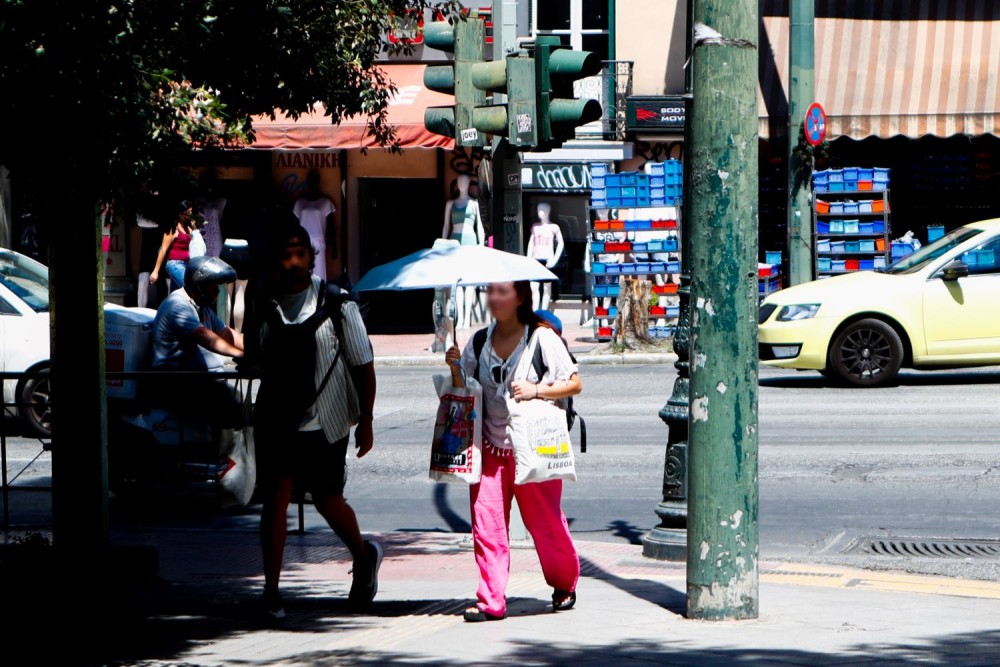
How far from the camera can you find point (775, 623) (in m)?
6.48

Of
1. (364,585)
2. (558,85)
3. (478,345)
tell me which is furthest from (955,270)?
(364,585)

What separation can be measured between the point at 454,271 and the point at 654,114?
16665 millimetres

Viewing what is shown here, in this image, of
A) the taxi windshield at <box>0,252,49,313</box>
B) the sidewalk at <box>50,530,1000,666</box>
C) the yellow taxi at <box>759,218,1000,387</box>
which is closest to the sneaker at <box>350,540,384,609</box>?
the sidewalk at <box>50,530,1000,666</box>

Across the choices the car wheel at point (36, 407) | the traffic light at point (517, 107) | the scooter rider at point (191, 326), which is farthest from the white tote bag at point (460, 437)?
the car wheel at point (36, 407)

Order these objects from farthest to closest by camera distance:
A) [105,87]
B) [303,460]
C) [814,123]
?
[814,123], [303,460], [105,87]

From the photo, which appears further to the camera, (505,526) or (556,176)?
(556,176)

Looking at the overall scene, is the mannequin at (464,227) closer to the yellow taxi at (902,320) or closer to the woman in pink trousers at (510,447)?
the yellow taxi at (902,320)

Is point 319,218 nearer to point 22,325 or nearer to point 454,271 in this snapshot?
point 22,325

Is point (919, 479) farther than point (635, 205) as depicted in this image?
No

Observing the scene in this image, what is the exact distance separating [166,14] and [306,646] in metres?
2.61

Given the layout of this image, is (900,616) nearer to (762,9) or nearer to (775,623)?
(775,623)

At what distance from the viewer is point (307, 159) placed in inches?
960

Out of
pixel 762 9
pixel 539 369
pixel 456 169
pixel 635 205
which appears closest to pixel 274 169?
pixel 456 169

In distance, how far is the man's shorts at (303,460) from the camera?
6.75 meters
